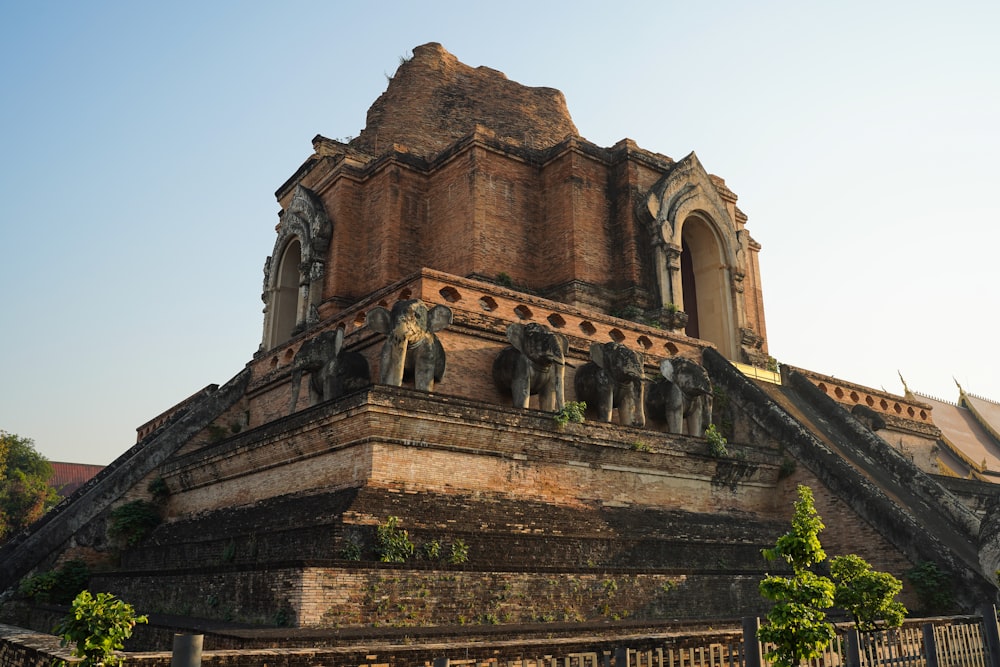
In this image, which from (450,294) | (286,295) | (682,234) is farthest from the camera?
(286,295)

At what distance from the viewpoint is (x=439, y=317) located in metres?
12.4

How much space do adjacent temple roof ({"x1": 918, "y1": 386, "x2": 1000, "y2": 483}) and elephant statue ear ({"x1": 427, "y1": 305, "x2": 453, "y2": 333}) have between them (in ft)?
52.0

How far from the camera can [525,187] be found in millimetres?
18406

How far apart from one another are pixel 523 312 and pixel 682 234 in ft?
25.1

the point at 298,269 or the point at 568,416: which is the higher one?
the point at 298,269

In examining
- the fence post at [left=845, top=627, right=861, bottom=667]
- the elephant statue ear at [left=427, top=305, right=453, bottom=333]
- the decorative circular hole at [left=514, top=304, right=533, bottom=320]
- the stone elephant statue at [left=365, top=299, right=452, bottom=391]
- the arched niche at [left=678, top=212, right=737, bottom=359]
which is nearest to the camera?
the fence post at [left=845, top=627, right=861, bottom=667]

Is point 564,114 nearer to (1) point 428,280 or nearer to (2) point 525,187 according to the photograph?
(2) point 525,187

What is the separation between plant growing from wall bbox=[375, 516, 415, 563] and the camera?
8.66 metres

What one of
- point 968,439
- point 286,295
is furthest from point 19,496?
point 968,439

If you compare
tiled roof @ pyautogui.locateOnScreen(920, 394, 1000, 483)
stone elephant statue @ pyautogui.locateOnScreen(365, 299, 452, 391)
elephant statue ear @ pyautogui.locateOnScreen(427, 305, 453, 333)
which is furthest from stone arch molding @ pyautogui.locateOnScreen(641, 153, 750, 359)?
tiled roof @ pyautogui.locateOnScreen(920, 394, 1000, 483)

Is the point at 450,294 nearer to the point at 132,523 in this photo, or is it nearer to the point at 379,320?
the point at 379,320

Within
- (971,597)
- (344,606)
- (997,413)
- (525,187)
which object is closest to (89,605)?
(344,606)

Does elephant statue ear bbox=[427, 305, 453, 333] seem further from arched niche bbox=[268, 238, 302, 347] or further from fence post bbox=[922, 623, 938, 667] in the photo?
arched niche bbox=[268, 238, 302, 347]

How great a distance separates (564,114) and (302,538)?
16.7 metres
